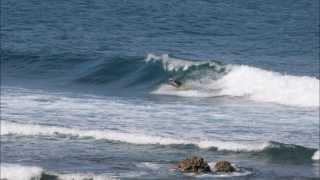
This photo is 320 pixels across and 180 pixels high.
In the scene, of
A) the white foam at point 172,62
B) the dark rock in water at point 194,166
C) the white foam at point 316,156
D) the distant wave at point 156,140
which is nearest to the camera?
the dark rock in water at point 194,166

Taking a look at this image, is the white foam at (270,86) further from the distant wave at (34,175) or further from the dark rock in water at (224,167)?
the distant wave at (34,175)

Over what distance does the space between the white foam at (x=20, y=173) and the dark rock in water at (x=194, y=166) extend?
9.67ft

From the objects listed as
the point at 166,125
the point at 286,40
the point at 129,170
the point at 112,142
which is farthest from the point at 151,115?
the point at 286,40

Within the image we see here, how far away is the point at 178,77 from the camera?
44875 millimetres

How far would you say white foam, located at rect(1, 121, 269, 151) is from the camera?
100 ft

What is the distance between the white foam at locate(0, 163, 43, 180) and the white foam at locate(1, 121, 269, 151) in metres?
4.91

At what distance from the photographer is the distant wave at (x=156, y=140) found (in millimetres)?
30203

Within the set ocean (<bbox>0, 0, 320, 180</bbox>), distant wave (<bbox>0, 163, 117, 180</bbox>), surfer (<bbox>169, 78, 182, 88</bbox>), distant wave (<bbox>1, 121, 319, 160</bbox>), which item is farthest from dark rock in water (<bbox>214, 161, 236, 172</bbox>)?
surfer (<bbox>169, 78, 182, 88</bbox>)

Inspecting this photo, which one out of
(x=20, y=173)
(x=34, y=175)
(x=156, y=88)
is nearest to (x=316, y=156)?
(x=34, y=175)

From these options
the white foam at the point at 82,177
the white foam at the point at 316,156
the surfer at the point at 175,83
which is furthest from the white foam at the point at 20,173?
the surfer at the point at 175,83

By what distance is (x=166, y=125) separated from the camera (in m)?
33.8

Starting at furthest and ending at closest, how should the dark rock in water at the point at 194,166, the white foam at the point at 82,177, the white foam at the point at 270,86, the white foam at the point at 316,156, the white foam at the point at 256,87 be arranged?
1. the white foam at the point at 256,87
2. the white foam at the point at 270,86
3. the white foam at the point at 316,156
4. the dark rock in water at the point at 194,166
5. the white foam at the point at 82,177

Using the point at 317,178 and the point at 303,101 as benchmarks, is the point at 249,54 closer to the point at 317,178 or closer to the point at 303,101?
the point at 303,101

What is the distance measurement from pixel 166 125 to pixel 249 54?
17081mm
